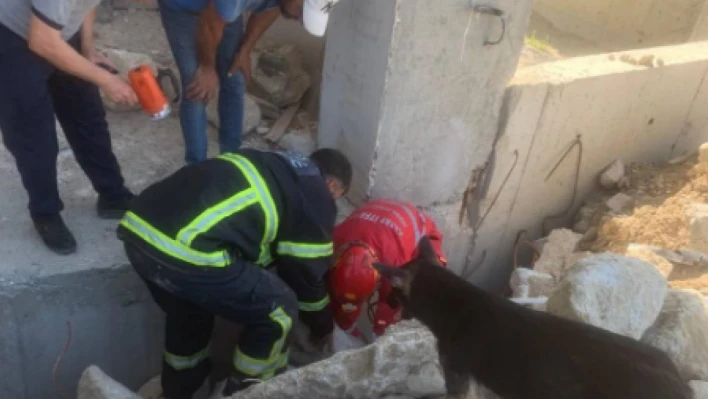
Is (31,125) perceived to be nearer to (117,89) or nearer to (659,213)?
(117,89)

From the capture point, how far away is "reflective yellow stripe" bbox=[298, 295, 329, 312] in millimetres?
3564

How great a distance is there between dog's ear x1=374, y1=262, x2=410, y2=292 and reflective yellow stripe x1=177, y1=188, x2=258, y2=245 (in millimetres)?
643

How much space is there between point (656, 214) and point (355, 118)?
7.66 feet

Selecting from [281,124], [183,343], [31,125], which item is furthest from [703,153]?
[31,125]

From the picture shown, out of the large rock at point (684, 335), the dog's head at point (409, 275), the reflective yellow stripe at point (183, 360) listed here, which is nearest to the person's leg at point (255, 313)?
the reflective yellow stripe at point (183, 360)

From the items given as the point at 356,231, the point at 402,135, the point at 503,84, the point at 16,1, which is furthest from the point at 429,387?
the point at 16,1

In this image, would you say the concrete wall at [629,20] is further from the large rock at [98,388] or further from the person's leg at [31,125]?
the large rock at [98,388]

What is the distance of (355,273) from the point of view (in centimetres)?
363

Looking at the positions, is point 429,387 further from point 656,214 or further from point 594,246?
point 656,214

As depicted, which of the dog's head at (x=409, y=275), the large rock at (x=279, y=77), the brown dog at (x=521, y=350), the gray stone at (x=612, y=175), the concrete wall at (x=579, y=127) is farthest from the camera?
the gray stone at (x=612, y=175)

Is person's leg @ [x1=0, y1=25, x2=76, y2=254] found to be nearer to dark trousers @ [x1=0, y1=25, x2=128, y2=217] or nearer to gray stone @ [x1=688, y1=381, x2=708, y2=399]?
dark trousers @ [x1=0, y1=25, x2=128, y2=217]

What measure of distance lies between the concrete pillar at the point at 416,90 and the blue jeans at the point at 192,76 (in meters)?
0.55

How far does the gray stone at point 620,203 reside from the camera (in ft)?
17.2

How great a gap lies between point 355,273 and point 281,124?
5.86ft
